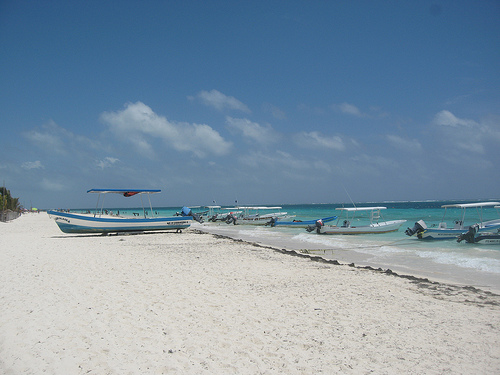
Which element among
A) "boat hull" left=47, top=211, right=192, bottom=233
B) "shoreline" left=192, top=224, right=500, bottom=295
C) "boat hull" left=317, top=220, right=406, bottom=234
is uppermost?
"boat hull" left=47, top=211, right=192, bottom=233

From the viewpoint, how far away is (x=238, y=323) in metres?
5.38

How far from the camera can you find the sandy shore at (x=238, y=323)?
402 cm

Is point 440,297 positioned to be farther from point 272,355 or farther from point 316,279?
point 272,355

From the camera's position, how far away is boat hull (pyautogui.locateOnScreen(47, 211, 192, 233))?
20266 millimetres

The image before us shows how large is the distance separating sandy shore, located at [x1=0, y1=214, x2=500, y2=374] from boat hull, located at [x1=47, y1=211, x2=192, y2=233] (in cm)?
1172

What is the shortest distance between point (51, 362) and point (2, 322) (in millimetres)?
1917

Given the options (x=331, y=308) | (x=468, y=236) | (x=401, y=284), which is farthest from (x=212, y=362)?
(x=468, y=236)

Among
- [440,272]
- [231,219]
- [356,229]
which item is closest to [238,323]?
[440,272]

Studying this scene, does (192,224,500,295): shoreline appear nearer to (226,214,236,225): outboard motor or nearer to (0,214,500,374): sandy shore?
(0,214,500,374): sandy shore

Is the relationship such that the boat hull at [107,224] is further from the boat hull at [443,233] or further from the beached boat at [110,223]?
the boat hull at [443,233]

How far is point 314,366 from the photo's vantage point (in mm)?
3975

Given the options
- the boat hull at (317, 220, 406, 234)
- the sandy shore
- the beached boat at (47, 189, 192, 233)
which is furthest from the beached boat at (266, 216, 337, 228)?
the sandy shore

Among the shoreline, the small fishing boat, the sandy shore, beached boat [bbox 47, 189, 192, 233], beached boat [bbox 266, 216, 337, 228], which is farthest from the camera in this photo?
beached boat [bbox 266, 216, 337, 228]

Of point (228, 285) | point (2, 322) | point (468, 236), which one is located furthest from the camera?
point (468, 236)
